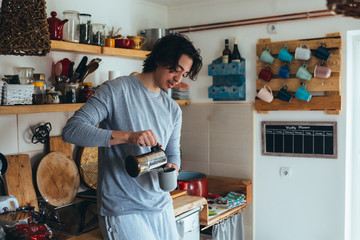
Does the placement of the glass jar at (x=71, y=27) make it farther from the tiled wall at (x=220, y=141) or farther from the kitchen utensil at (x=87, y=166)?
the tiled wall at (x=220, y=141)

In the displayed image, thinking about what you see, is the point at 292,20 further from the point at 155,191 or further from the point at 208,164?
the point at 155,191

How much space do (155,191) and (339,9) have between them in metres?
1.10

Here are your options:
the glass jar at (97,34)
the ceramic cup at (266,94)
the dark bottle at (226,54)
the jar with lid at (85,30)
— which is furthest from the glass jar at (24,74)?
the ceramic cup at (266,94)

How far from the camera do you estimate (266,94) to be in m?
3.14

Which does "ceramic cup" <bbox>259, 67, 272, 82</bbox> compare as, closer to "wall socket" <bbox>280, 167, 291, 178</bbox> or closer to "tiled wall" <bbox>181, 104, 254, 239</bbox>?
"tiled wall" <bbox>181, 104, 254, 239</bbox>

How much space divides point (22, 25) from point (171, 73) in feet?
2.18

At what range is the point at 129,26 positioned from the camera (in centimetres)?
325

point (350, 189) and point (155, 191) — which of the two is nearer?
point (155, 191)

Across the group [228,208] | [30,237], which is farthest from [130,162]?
[228,208]

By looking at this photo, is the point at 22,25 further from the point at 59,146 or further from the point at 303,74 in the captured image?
the point at 303,74

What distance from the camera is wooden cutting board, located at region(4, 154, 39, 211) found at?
228 centimetres

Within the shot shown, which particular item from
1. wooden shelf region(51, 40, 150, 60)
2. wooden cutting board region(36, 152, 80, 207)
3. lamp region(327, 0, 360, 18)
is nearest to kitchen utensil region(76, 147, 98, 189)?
wooden cutting board region(36, 152, 80, 207)

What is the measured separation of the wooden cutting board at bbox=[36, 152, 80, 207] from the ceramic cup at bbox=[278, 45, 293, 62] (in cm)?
166

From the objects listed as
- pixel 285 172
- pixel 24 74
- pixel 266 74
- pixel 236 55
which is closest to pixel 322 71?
pixel 266 74
